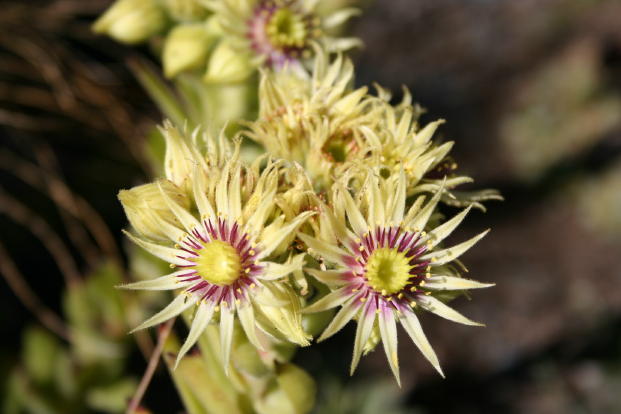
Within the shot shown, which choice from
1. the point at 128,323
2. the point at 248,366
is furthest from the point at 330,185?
the point at 128,323

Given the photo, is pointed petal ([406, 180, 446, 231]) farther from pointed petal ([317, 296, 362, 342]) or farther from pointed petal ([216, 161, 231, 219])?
pointed petal ([216, 161, 231, 219])

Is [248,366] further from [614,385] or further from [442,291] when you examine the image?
[614,385]

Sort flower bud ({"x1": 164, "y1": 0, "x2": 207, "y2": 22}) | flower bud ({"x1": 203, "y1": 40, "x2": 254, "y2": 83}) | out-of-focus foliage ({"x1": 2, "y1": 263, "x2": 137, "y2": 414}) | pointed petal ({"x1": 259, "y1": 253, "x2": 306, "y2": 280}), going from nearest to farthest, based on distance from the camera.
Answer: pointed petal ({"x1": 259, "y1": 253, "x2": 306, "y2": 280}) → flower bud ({"x1": 203, "y1": 40, "x2": 254, "y2": 83}) → flower bud ({"x1": 164, "y1": 0, "x2": 207, "y2": 22}) → out-of-focus foliage ({"x1": 2, "y1": 263, "x2": 137, "y2": 414})

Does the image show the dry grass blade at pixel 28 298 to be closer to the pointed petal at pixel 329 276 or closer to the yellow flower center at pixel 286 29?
the yellow flower center at pixel 286 29

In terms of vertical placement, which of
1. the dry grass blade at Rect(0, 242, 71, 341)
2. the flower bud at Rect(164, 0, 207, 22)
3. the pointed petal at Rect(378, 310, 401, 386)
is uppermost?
the flower bud at Rect(164, 0, 207, 22)

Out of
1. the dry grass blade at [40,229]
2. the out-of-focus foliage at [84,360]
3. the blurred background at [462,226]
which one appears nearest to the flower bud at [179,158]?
the blurred background at [462,226]

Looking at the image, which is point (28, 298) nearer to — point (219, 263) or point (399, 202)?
point (219, 263)

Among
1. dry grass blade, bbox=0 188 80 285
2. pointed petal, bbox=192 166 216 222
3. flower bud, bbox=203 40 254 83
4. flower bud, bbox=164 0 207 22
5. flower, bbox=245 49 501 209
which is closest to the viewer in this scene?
pointed petal, bbox=192 166 216 222

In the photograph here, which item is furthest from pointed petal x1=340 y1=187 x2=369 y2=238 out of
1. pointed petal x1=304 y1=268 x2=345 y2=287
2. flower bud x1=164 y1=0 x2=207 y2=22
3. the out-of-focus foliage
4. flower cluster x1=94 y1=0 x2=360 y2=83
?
the out-of-focus foliage

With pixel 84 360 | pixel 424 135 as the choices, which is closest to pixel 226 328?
pixel 424 135
